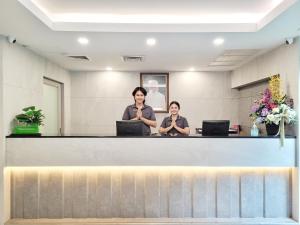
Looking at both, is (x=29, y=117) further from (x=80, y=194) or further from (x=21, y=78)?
(x=80, y=194)

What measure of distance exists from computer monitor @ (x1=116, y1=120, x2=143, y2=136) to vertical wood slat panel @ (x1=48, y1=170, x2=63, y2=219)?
93 centimetres

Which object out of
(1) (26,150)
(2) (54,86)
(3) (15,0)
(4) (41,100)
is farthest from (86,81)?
(3) (15,0)

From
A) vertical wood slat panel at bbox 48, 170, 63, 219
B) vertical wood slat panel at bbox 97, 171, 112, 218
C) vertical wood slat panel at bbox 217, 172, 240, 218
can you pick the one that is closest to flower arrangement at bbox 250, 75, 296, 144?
vertical wood slat panel at bbox 217, 172, 240, 218

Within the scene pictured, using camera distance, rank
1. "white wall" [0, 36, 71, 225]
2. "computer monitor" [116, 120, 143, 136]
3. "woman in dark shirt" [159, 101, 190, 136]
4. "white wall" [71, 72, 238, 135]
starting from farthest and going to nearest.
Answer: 1. "white wall" [71, 72, 238, 135]
2. "woman in dark shirt" [159, 101, 190, 136]
3. "computer monitor" [116, 120, 143, 136]
4. "white wall" [0, 36, 71, 225]

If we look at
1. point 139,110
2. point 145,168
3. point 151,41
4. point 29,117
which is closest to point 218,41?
point 151,41

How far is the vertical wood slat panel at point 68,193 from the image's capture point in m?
3.52

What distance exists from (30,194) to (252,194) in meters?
2.74

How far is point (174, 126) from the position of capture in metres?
3.89

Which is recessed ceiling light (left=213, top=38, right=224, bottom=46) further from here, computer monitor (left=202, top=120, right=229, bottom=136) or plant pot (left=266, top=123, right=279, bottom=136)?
plant pot (left=266, top=123, right=279, bottom=136)

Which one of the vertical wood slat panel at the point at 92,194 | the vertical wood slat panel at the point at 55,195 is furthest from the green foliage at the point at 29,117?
the vertical wood slat panel at the point at 92,194

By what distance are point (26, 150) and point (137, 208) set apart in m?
1.51

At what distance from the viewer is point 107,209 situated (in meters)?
3.54

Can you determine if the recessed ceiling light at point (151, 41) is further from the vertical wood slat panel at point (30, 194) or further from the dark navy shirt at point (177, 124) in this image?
the vertical wood slat panel at point (30, 194)

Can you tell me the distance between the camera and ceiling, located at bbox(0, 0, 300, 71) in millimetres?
2875
